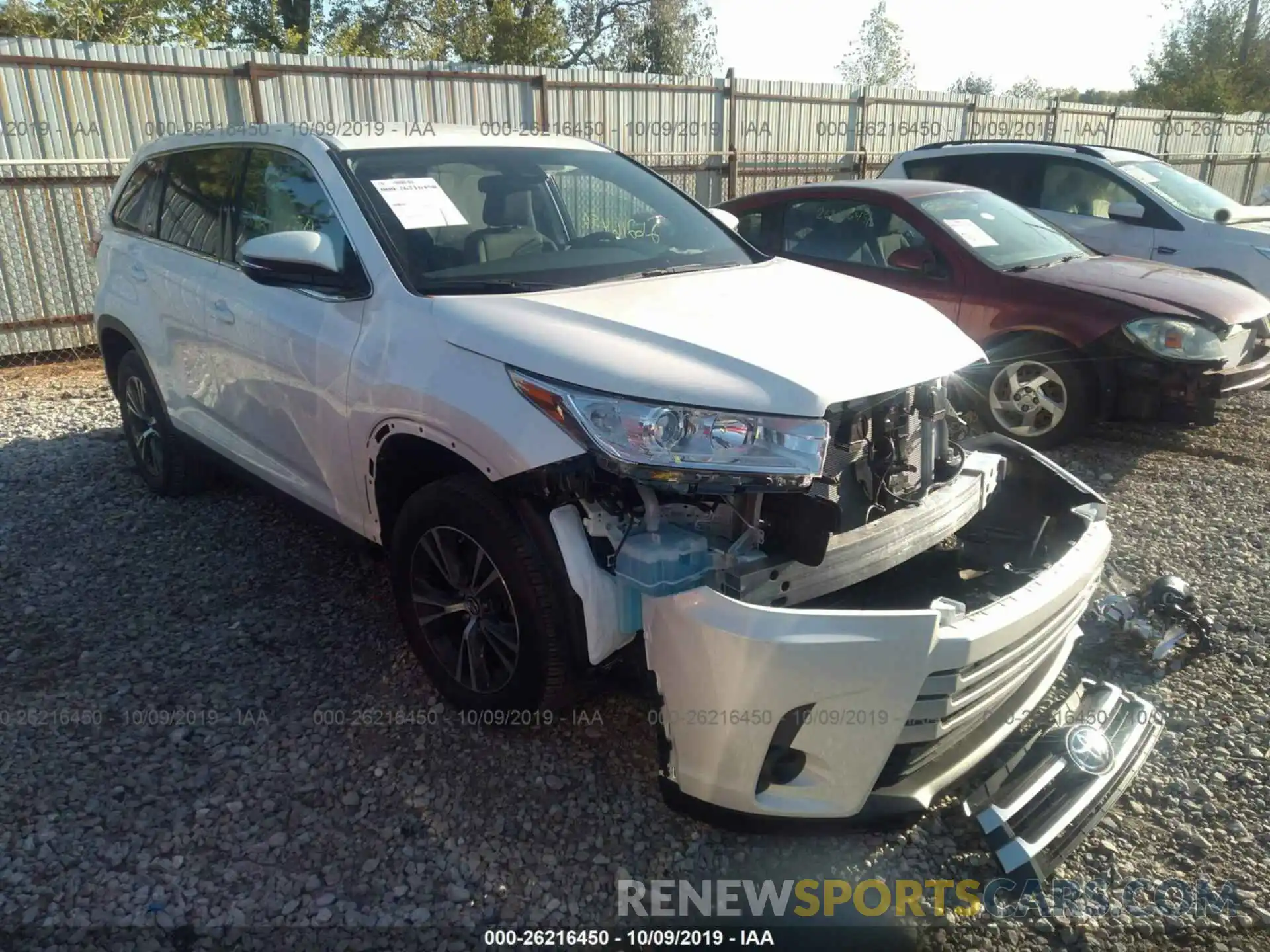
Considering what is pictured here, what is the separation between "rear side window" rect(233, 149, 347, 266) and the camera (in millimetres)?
3287

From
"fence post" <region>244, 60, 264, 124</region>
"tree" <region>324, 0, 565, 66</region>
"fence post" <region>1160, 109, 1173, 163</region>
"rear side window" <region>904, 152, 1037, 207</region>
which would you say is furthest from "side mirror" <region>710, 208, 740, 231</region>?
"tree" <region>324, 0, 565, 66</region>

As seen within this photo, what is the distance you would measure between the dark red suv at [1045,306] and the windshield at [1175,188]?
1835 millimetres

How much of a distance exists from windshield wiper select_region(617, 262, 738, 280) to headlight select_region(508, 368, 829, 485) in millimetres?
1023

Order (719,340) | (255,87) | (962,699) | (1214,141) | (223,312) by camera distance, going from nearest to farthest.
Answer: (962,699) → (719,340) → (223,312) → (255,87) → (1214,141)

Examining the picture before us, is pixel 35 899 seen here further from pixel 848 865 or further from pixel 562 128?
pixel 562 128

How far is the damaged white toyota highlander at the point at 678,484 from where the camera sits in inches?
88.6

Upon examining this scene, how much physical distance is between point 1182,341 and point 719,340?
161 inches

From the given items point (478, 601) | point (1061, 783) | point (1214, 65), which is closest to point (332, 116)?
point (478, 601)

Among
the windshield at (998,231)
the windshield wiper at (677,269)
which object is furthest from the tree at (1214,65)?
the windshield wiper at (677,269)

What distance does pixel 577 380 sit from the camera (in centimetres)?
240

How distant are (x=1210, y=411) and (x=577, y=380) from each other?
201 inches

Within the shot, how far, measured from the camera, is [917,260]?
5.94 meters

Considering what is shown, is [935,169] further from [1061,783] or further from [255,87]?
[1061,783]

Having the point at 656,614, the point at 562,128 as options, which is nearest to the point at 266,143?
the point at 656,614
